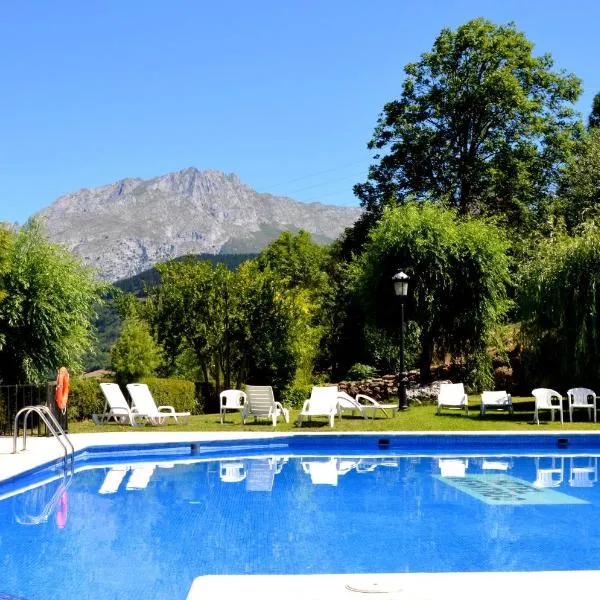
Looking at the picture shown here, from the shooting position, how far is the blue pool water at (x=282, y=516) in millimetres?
7266

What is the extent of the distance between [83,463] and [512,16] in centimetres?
2898

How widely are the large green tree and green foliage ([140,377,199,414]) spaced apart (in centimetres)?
1533

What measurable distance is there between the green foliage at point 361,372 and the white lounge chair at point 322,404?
13.6 m

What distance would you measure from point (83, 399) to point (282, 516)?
33.5ft

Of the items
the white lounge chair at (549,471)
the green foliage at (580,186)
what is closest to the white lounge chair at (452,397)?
the white lounge chair at (549,471)

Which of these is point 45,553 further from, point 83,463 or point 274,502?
point 83,463

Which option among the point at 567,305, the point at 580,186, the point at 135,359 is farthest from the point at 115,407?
the point at 580,186

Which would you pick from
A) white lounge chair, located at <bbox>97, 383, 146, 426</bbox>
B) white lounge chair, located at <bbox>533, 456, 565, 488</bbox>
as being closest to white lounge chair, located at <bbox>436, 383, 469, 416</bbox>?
white lounge chair, located at <bbox>533, 456, 565, 488</bbox>

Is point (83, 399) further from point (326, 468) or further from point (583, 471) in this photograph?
point (583, 471)

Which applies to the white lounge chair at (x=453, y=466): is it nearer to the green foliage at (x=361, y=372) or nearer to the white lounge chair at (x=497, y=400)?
the white lounge chair at (x=497, y=400)

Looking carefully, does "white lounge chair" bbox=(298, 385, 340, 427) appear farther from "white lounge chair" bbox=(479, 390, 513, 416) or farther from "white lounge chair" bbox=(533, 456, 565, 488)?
"white lounge chair" bbox=(533, 456, 565, 488)

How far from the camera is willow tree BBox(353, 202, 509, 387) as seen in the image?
77.6 feet

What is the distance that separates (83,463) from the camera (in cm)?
1380

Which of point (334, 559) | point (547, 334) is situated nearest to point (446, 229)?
point (547, 334)
